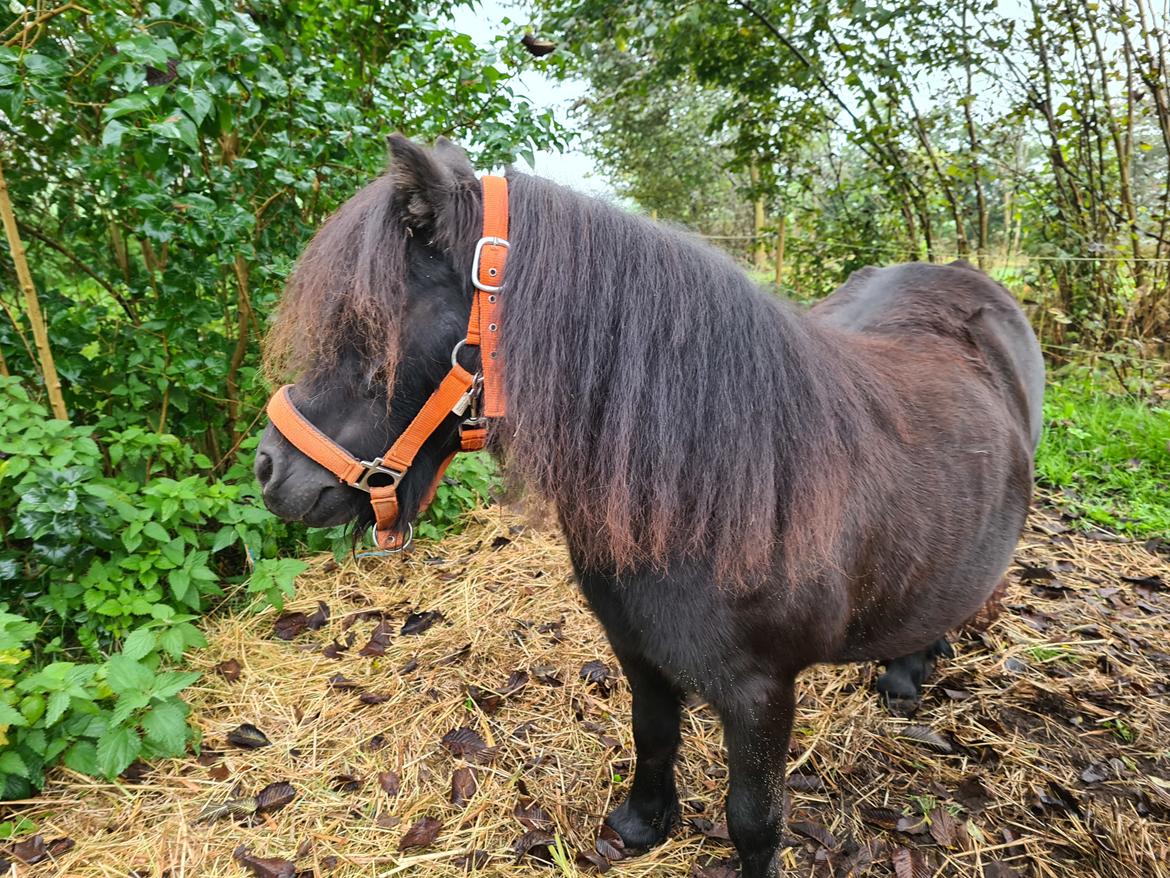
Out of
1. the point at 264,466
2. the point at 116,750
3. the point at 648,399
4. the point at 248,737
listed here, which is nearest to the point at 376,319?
the point at 264,466

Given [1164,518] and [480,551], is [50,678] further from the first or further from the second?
[1164,518]

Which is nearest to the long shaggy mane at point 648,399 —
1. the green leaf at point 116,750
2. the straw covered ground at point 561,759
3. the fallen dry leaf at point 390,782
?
the straw covered ground at point 561,759

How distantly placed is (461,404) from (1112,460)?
187 inches

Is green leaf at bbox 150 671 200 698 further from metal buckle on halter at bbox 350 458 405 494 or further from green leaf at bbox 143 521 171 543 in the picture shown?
metal buckle on halter at bbox 350 458 405 494

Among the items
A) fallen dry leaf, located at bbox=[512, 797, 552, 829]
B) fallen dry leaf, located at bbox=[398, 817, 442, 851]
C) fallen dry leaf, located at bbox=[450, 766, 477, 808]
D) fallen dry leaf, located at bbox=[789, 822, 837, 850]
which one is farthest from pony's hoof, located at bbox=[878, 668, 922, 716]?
fallen dry leaf, located at bbox=[398, 817, 442, 851]

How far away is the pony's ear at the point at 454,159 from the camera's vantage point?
125 centimetres

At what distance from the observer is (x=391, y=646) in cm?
276

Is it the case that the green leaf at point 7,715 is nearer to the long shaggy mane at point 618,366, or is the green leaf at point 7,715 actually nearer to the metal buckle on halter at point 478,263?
the long shaggy mane at point 618,366

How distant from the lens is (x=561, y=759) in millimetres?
2203

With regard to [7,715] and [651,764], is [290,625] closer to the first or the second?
[7,715]

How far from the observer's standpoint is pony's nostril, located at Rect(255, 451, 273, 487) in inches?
50.3

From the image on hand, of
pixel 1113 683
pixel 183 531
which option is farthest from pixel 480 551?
pixel 1113 683

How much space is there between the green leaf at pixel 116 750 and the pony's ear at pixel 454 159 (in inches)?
81.4

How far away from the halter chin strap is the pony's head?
2 centimetres
